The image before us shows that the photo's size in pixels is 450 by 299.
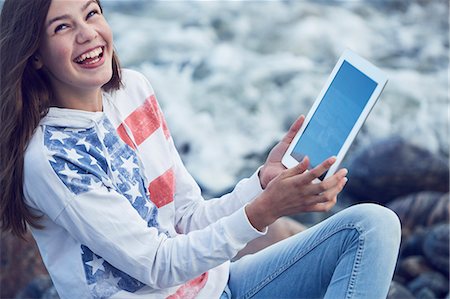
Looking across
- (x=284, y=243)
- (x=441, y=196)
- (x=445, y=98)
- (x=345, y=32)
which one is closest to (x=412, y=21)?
(x=345, y=32)

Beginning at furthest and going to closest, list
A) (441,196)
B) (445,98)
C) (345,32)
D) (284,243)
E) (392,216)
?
1. (345,32)
2. (445,98)
3. (441,196)
4. (284,243)
5. (392,216)

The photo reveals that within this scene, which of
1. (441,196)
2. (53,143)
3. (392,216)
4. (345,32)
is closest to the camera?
(53,143)

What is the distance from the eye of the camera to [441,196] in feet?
15.1

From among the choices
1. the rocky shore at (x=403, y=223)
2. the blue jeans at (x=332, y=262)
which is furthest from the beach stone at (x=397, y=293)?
the blue jeans at (x=332, y=262)

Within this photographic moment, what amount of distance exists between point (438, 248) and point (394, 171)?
0.98 m

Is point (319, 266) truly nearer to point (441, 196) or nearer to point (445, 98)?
point (441, 196)

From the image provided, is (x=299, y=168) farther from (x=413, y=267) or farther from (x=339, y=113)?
(x=413, y=267)

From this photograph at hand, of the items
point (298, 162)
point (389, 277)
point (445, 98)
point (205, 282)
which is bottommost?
point (445, 98)

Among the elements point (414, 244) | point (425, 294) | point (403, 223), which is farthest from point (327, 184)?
point (403, 223)

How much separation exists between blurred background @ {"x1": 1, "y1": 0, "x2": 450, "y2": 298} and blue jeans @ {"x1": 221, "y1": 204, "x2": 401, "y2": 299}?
1694mm

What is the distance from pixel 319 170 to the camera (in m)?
2.02

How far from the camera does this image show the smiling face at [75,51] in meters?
→ 2.07

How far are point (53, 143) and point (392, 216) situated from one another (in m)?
0.89

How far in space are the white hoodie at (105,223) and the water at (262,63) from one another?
3240mm
